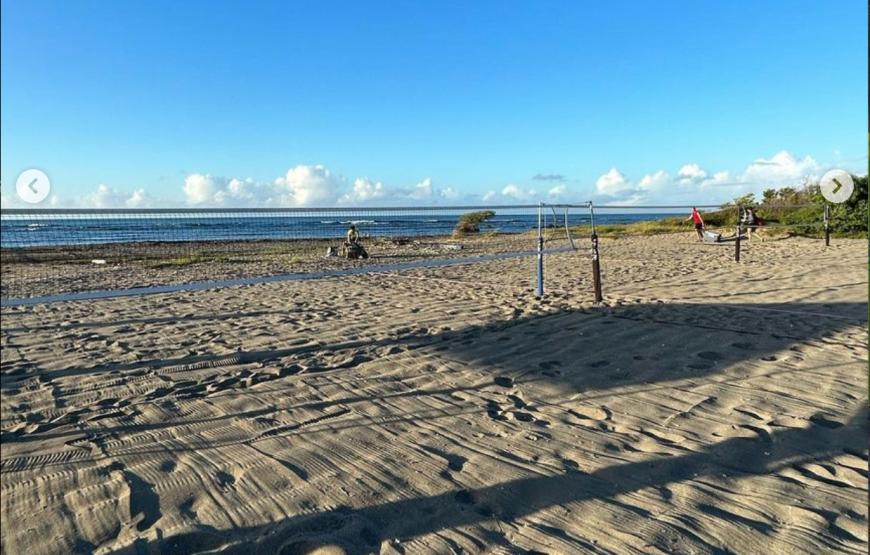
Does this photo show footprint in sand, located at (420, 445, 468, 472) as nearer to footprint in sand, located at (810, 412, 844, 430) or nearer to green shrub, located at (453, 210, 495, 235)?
footprint in sand, located at (810, 412, 844, 430)

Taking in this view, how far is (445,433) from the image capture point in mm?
3297

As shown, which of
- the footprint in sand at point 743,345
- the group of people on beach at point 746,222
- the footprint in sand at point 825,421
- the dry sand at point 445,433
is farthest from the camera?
the group of people on beach at point 746,222

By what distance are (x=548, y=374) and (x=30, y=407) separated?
147 inches

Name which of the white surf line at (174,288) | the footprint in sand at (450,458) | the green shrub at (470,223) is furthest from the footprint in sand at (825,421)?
the green shrub at (470,223)

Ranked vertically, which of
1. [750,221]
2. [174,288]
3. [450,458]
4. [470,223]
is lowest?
[450,458]

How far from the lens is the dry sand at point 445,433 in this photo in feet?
7.59

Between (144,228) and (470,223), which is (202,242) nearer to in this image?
(144,228)

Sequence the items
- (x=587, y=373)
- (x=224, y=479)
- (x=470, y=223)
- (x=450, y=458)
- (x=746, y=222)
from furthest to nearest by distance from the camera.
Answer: (x=746, y=222) < (x=470, y=223) < (x=587, y=373) < (x=450, y=458) < (x=224, y=479)

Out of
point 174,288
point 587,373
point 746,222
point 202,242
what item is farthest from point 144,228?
point 746,222

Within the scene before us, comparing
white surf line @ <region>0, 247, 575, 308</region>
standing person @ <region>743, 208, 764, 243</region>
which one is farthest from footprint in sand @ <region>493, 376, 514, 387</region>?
standing person @ <region>743, 208, 764, 243</region>

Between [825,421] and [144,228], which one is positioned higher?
[144,228]

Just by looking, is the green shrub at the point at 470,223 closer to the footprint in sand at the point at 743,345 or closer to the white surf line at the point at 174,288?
the white surf line at the point at 174,288

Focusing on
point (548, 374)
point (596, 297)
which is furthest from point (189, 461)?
point (596, 297)

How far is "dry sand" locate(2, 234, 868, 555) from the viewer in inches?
91.1
